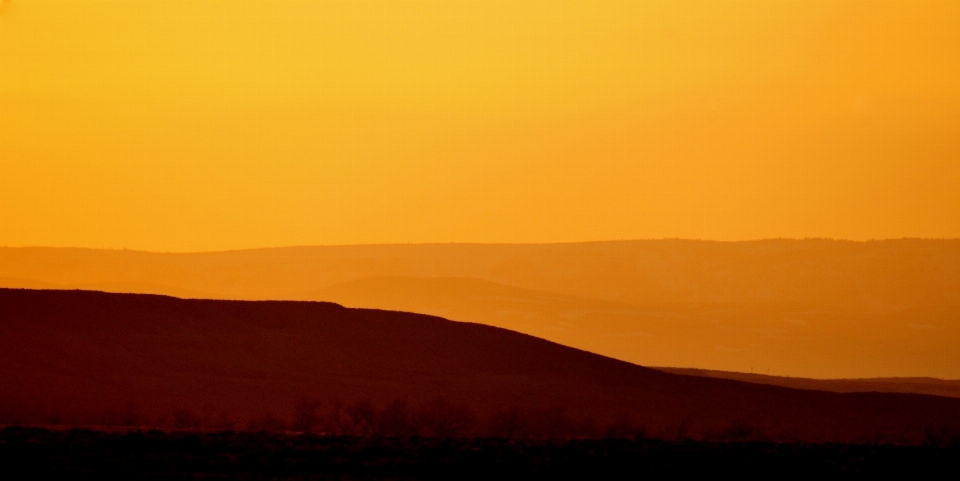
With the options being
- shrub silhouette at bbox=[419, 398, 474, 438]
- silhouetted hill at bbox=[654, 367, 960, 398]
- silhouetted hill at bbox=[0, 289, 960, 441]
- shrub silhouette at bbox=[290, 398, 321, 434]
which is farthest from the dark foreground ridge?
silhouetted hill at bbox=[654, 367, 960, 398]

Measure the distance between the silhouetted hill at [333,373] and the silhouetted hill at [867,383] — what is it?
30305mm

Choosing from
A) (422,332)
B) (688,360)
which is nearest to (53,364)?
(422,332)

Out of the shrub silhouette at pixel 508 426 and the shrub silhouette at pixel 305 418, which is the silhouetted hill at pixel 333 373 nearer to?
the shrub silhouette at pixel 305 418

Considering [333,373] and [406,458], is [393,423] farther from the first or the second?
[333,373]

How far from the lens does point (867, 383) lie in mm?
89688

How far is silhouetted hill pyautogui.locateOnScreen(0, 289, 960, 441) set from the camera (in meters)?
37.8

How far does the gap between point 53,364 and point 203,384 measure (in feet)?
15.0

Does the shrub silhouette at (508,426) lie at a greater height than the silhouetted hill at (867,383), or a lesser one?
lesser

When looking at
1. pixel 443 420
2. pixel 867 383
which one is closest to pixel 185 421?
pixel 443 420

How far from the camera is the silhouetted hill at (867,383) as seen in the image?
79875 mm

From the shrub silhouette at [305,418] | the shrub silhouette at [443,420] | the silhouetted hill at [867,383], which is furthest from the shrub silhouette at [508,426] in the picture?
the silhouetted hill at [867,383]

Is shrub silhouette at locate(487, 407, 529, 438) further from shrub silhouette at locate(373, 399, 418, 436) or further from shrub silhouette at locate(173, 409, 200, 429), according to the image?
shrub silhouette at locate(173, 409, 200, 429)

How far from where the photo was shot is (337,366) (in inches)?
1789

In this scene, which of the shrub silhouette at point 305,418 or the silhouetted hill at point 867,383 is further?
the silhouetted hill at point 867,383
